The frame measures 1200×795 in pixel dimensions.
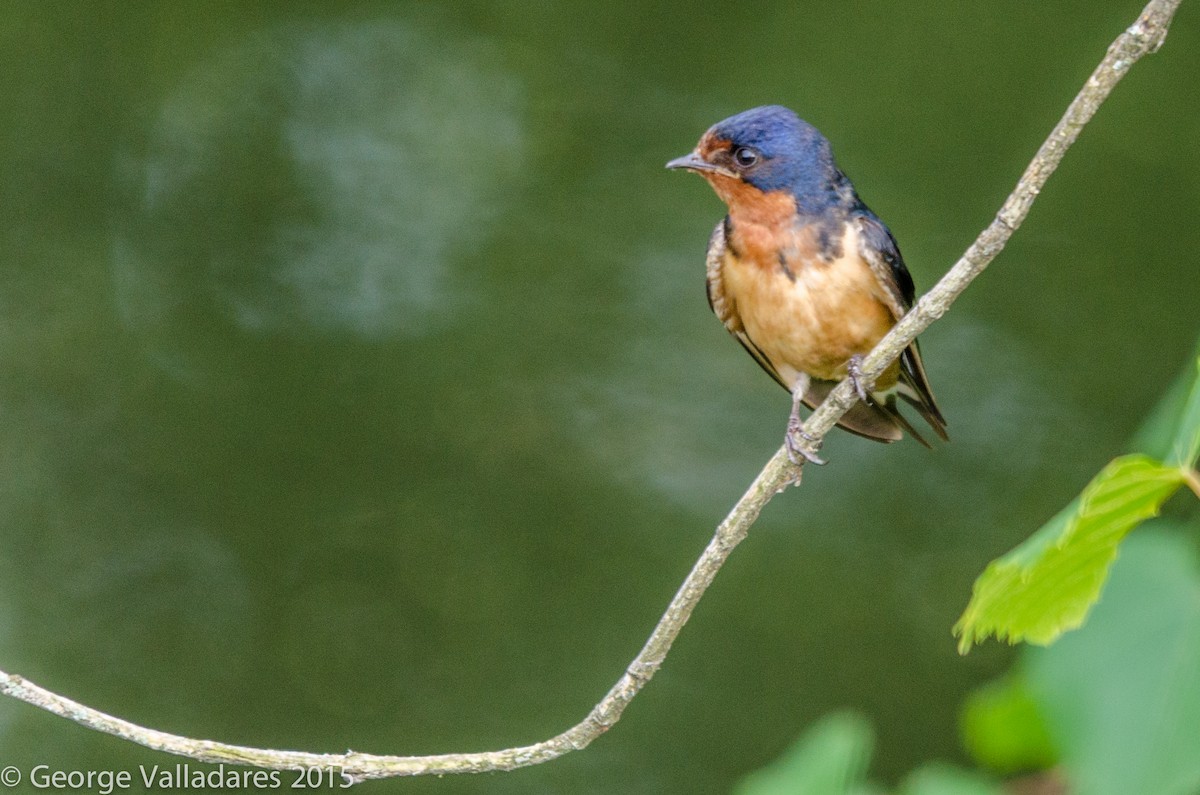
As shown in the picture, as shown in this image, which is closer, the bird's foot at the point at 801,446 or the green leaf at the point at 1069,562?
the green leaf at the point at 1069,562

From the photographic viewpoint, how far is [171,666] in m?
6.41

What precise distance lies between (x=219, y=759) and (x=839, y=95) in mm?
4460

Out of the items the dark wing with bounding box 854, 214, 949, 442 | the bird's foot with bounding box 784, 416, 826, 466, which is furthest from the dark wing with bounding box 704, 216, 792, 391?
the bird's foot with bounding box 784, 416, 826, 466

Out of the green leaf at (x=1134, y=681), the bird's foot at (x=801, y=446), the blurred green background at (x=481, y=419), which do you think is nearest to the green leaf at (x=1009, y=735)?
the green leaf at (x=1134, y=681)

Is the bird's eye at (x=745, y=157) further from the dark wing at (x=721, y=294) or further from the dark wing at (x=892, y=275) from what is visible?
the dark wing at (x=892, y=275)

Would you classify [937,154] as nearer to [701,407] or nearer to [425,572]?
[701,407]

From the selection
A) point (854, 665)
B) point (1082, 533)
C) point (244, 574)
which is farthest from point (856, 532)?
point (1082, 533)

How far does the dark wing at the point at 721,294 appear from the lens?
4.12 meters

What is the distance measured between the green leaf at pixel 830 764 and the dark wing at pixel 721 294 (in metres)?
2.24

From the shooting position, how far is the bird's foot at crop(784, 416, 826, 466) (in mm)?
3076

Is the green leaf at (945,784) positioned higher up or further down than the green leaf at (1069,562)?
further down

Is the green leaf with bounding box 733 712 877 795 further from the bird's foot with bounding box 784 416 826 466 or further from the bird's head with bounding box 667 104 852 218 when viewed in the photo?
the bird's head with bounding box 667 104 852 218

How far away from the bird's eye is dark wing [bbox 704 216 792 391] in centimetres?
21

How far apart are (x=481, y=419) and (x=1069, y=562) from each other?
4883 millimetres
